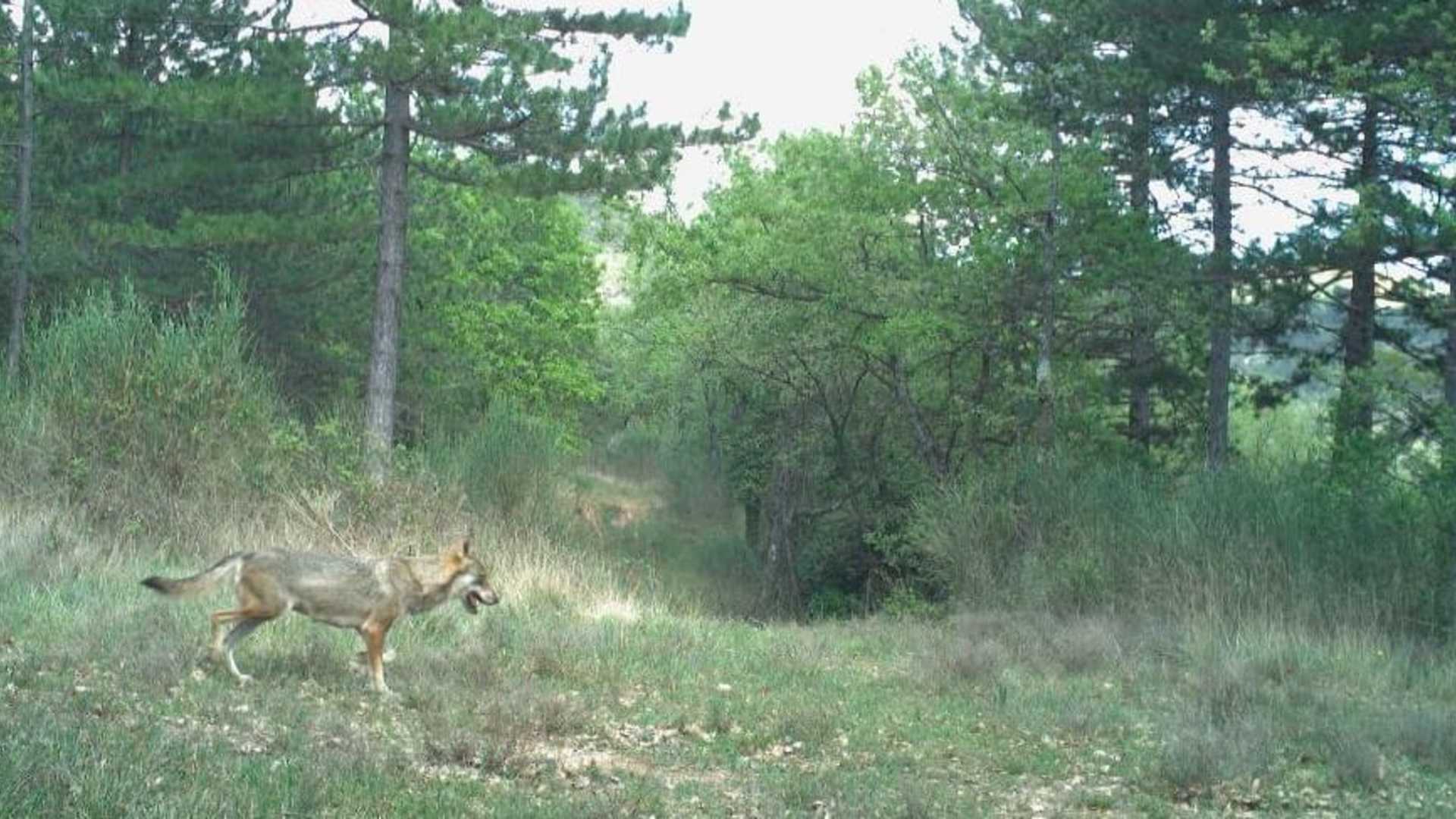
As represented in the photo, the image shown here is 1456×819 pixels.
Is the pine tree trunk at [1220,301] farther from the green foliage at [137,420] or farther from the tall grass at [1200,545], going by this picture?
the green foliage at [137,420]

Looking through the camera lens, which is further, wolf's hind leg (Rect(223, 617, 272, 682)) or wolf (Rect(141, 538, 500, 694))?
wolf (Rect(141, 538, 500, 694))

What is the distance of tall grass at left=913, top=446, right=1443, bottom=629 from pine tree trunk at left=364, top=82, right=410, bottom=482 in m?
8.91

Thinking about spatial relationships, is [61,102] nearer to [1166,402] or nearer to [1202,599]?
[1202,599]

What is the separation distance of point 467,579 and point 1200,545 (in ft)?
30.1

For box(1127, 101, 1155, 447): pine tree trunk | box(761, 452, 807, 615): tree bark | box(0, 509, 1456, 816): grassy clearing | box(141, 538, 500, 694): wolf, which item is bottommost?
box(761, 452, 807, 615): tree bark

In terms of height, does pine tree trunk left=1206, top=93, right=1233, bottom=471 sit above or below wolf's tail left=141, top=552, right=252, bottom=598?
above

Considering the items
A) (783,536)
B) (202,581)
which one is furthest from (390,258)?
(783,536)

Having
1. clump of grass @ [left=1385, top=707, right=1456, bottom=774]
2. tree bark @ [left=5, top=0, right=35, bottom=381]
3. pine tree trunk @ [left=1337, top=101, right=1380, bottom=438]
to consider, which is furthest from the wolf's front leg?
tree bark @ [left=5, top=0, right=35, bottom=381]

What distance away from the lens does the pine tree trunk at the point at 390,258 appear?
23.1m

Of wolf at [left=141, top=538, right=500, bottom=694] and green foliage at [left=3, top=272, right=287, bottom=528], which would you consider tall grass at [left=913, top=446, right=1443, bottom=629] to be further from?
green foliage at [left=3, top=272, right=287, bottom=528]

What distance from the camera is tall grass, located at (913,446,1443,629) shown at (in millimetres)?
15562

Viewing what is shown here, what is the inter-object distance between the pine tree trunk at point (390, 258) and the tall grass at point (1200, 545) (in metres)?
8.91

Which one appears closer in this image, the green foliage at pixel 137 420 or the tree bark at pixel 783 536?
the green foliage at pixel 137 420

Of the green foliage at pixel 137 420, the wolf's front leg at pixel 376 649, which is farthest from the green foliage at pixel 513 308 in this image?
the wolf's front leg at pixel 376 649
